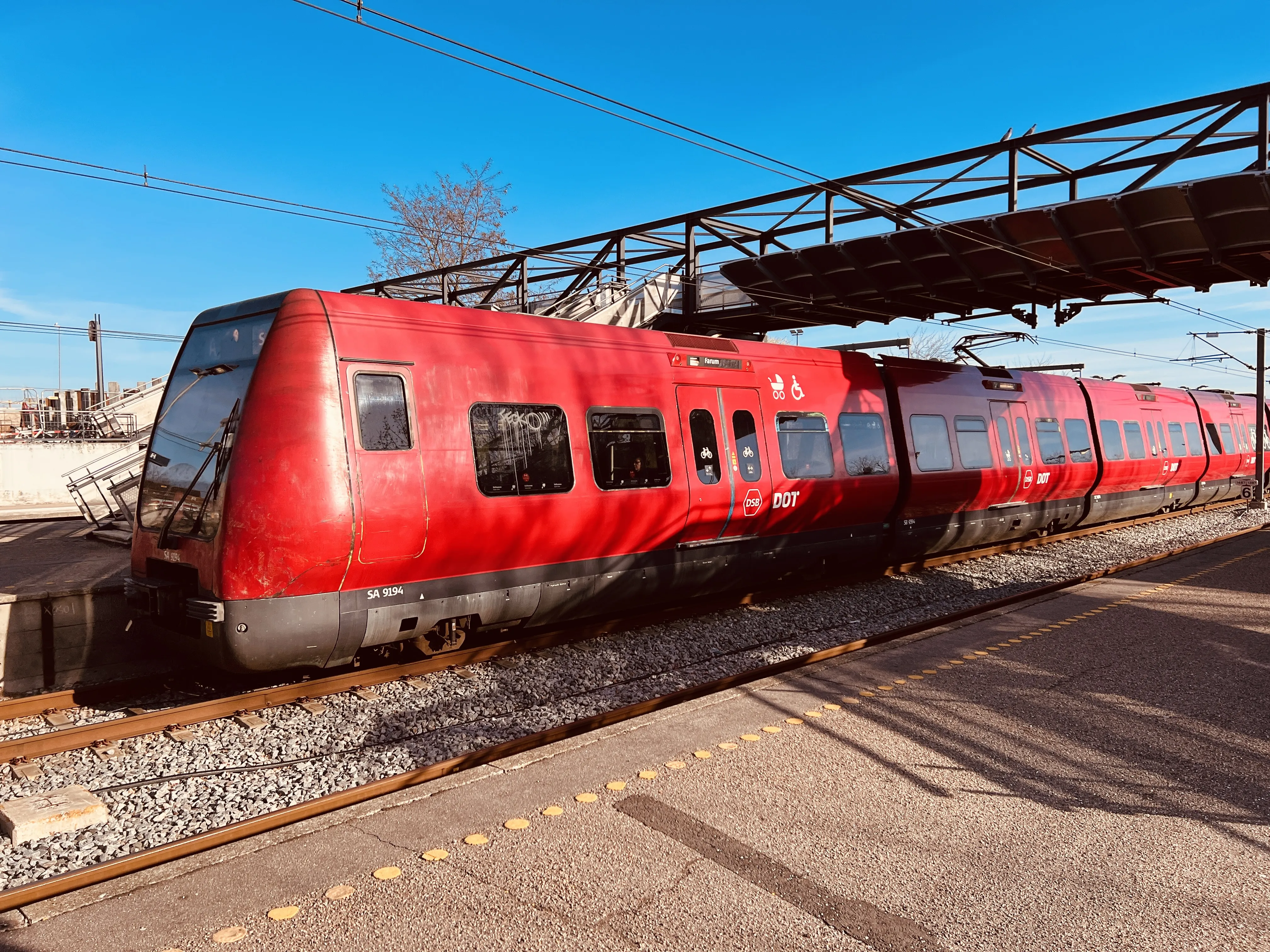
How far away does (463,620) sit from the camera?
312 inches

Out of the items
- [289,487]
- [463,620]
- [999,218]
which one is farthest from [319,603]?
[999,218]

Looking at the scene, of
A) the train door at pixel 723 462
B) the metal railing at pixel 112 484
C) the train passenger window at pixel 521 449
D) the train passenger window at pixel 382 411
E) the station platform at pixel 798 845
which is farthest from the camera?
the metal railing at pixel 112 484

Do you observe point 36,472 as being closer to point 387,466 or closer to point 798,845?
point 387,466

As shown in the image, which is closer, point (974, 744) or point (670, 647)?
point (974, 744)

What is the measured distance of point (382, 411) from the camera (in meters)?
7.15

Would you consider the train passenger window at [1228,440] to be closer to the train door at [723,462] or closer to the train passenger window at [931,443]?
the train passenger window at [931,443]

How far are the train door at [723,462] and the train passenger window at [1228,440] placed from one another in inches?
799

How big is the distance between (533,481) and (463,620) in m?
1.37

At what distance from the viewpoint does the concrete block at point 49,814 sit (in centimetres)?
455

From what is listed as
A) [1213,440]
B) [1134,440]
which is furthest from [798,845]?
[1213,440]

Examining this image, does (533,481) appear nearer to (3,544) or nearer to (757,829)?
(757,829)

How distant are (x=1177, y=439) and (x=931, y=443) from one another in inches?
474

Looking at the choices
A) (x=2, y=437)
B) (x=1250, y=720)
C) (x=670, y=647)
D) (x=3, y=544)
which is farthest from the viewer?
(x=2, y=437)

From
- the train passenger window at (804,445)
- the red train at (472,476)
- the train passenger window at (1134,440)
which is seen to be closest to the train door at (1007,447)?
the red train at (472,476)
